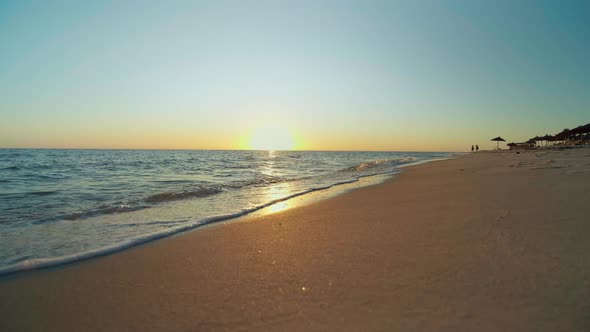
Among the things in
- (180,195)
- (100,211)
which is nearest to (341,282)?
(100,211)

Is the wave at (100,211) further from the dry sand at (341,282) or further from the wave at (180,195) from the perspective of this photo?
the dry sand at (341,282)

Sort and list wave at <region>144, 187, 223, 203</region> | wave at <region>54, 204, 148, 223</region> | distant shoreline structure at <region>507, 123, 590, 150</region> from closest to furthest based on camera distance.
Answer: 1. wave at <region>54, 204, 148, 223</region>
2. wave at <region>144, 187, 223, 203</region>
3. distant shoreline structure at <region>507, 123, 590, 150</region>

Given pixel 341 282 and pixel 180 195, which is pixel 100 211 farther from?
pixel 341 282

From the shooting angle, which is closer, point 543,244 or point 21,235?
point 543,244

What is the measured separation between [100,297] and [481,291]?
309 cm

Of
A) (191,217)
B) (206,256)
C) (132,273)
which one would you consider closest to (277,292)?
(206,256)

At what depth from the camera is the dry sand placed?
6.94 ft

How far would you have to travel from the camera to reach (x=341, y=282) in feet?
8.88

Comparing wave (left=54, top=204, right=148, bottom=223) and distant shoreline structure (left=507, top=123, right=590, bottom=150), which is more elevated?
distant shoreline structure (left=507, top=123, right=590, bottom=150)

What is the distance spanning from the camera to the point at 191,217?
638 cm

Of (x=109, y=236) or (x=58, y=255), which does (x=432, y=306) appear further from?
(x=109, y=236)

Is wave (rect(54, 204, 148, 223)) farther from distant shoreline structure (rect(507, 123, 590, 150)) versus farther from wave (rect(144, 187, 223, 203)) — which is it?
distant shoreline structure (rect(507, 123, 590, 150))

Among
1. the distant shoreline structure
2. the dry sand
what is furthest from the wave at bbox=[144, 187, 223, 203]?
the distant shoreline structure

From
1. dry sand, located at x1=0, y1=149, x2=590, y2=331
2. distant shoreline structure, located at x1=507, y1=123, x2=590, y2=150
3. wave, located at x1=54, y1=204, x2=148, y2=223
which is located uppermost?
distant shoreline structure, located at x1=507, y1=123, x2=590, y2=150
